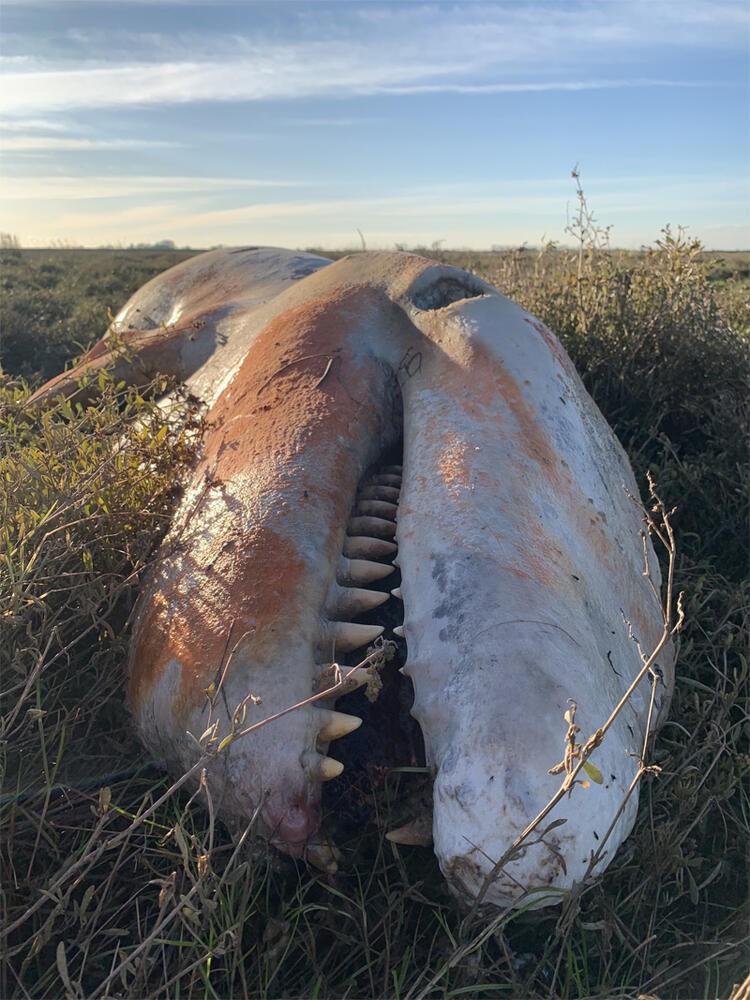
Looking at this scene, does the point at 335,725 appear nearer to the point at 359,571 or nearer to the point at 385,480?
the point at 359,571

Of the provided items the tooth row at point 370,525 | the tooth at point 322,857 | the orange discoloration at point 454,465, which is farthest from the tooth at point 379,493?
the tooth at point 322,857

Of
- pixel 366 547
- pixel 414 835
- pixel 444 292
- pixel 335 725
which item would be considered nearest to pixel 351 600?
pixel 366 547

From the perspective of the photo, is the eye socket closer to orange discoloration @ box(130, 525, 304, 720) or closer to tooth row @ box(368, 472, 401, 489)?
tooth row @ box(368, 472, 401, 489)

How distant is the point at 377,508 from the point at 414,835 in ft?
2.50

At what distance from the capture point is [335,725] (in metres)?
1.61

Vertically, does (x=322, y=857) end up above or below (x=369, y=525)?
below

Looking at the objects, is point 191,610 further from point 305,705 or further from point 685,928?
point 685,928

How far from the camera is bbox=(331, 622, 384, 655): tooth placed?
1.71m

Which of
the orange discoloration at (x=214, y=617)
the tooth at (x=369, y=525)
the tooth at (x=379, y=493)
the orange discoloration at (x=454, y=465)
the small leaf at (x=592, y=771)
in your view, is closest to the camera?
the small leaf at (x=592, y=771)

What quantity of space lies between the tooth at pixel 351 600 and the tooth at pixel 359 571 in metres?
0.05

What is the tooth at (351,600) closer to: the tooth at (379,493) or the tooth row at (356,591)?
the tooth row at (356,591)

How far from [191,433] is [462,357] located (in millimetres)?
956

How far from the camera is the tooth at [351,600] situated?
1781 mm

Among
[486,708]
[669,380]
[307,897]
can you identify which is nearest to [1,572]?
[307,897]
